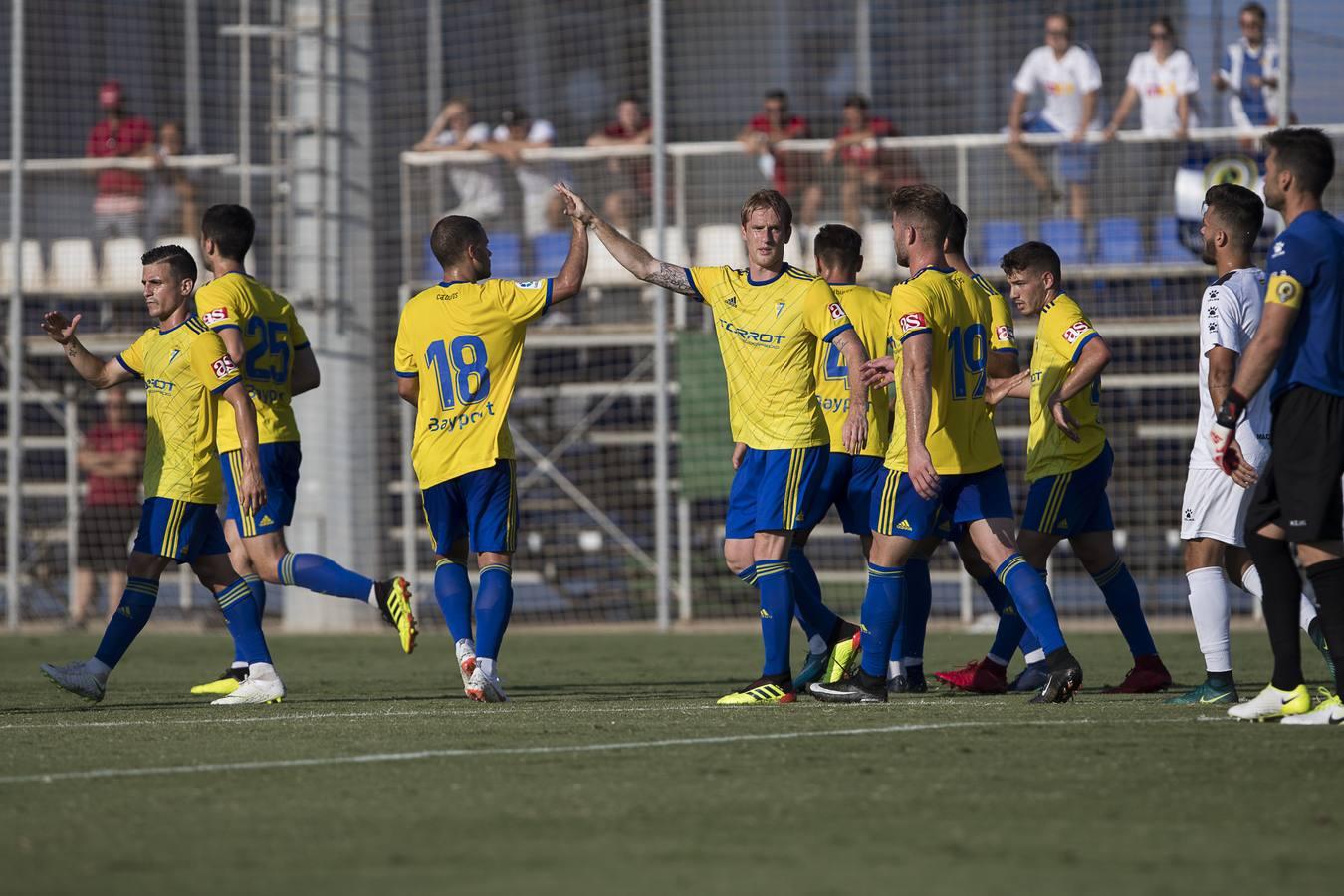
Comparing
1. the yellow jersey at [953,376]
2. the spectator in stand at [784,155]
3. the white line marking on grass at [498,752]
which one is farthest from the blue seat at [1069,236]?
the white line marking on grass at [498,752]

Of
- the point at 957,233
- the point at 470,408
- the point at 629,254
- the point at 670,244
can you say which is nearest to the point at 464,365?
the point at 470,408

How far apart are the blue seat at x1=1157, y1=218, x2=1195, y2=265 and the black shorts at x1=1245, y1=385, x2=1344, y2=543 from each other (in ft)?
31.6

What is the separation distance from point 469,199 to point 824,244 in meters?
8.27

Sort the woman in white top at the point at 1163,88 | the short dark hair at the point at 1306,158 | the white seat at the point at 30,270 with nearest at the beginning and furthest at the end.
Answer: the short dark hair at the point at 1306,158 → the woman in white top at the point at 1163,88 → the white seat at the point at 30,270

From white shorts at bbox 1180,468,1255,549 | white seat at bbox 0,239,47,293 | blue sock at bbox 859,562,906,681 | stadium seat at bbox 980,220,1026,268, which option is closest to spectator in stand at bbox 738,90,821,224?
stadium seat at bbox 980,220,1026,268

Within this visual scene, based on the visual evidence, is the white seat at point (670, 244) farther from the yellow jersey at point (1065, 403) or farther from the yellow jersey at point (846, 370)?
the yellow jersey at point (1065, 403)

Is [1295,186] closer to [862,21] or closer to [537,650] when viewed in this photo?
[537,650]

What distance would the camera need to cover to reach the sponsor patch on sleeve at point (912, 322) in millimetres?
7176

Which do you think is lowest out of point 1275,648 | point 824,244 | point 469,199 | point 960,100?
point 1275,648

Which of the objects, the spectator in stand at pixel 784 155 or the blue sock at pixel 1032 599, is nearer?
the blue sock at pixel 1032 599

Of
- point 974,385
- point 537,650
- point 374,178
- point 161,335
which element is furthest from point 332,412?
point 974,385

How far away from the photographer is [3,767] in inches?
222

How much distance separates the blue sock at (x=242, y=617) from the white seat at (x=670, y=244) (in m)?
7.21

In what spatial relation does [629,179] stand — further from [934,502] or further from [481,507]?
[934,502]
